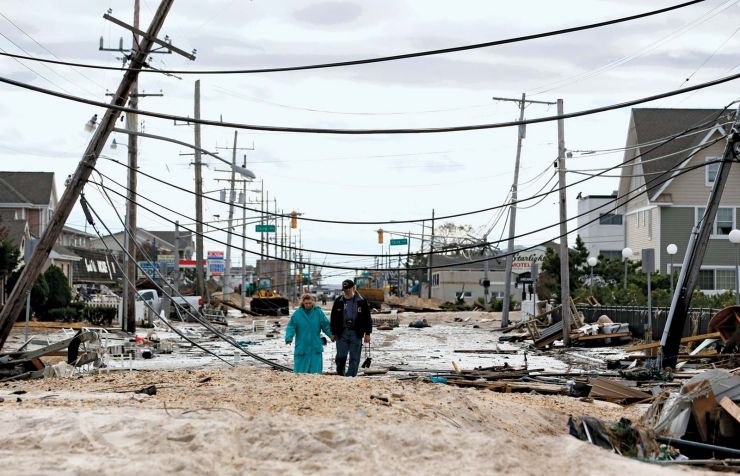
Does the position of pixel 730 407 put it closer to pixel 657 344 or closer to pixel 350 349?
pixel 350 349

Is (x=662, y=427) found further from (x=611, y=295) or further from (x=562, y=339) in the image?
(x=611, y=295)

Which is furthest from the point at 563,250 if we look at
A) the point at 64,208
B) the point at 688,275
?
the point at 64,208

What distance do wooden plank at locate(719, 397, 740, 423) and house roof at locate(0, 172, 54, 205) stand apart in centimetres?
5945

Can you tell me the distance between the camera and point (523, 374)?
1908 centimetres

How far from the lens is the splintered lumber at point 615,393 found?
15.4 metres

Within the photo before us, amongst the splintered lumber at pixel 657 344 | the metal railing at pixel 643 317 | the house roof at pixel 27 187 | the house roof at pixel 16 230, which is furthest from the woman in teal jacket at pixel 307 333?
the house roof at pixel 27 187

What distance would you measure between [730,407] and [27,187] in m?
63.5

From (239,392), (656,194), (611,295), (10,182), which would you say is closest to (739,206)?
(656,194)

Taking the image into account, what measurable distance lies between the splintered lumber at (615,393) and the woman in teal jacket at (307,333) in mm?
4270

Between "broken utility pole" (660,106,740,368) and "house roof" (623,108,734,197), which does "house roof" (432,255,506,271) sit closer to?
"house roof" (623,108,734,197)

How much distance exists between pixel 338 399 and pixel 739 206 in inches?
1553

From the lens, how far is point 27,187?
68.7 metres

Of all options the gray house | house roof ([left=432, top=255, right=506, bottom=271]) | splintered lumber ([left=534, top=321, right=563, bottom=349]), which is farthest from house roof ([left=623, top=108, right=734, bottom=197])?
house roof ([left=432, top=255, right=506, bottom=271])

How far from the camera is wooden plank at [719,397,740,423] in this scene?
11.6m
